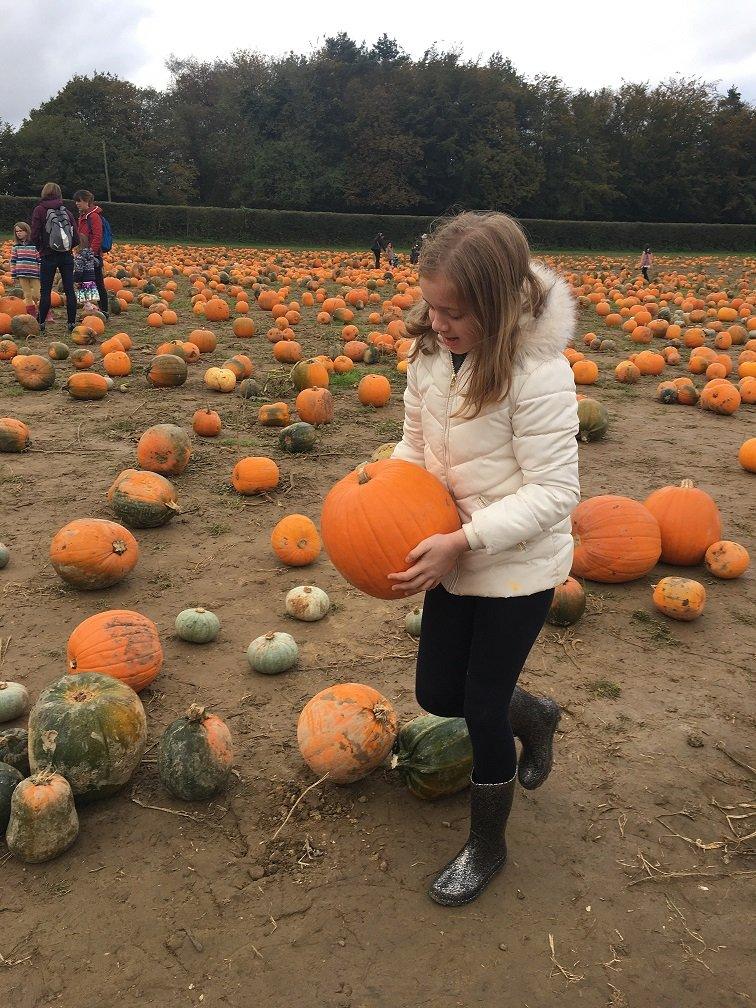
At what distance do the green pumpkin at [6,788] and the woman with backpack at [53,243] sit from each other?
34.2 feet

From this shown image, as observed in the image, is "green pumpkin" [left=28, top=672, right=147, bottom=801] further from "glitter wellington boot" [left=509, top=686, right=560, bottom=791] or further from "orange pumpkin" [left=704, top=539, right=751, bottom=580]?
"orange pumpkin" [left=704, top=539, right=751, bottom=580]

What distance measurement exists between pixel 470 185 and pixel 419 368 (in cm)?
6168

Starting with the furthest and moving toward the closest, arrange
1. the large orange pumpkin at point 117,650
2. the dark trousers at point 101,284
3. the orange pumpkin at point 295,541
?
the dark trousers at point 101,284 < the orange pumpkin at point 295,541 < the large orange pumpkin at point 117,650

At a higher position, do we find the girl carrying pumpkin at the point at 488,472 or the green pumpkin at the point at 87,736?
the girl carrying pumpkin at the point at 488,472

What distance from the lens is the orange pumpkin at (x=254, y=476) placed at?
621 centimetres

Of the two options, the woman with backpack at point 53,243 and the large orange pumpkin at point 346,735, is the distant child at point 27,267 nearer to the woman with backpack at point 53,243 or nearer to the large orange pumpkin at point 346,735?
the woman with backpack at point 53,243

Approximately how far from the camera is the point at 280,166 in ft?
184

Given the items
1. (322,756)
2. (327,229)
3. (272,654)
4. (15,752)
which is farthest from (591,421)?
(327,229)

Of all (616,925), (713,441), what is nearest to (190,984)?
(616,925)

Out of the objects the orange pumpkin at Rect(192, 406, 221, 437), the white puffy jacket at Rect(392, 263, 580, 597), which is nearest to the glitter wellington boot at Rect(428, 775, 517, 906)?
the white puffy jacket at Rect(392, 263, 580, 597)

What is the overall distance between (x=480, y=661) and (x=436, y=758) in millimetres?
769

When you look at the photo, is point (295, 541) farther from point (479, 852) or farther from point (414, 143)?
point (414, 143)

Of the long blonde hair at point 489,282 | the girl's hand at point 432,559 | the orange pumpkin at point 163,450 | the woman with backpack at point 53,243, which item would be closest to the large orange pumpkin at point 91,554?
the orange pumpkin at point 163,450

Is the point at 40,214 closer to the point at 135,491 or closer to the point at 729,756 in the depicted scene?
the point at 135,491
